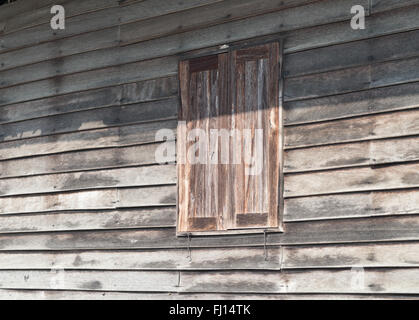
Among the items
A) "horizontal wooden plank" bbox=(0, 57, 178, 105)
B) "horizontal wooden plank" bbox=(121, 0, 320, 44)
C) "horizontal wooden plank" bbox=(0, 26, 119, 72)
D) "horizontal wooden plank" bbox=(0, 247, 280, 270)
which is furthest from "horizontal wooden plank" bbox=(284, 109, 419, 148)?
"horizontal wooden plank" bbox=(0, 26, 119, 72)

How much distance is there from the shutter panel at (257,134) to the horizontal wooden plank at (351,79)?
0.22 meters

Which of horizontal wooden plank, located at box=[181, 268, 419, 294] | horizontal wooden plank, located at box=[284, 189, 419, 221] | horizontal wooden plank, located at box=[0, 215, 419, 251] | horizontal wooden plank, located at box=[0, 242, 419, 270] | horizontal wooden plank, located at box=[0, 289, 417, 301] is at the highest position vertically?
horizontal wooden plank, located at box=[284, 189, 419, 221]

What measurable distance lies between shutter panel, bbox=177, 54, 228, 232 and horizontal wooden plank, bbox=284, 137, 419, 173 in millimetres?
842

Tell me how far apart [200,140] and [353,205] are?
1772mm

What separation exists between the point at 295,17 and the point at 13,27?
4002mm

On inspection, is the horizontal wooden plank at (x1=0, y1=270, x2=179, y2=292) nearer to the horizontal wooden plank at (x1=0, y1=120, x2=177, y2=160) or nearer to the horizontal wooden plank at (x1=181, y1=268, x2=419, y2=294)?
the horizontal wooden plank at (x1=181, y1=268, x2=419, y2=294)

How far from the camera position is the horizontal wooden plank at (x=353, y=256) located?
7074 millimetres

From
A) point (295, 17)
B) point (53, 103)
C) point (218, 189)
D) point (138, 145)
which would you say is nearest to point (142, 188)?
point (138, 145)

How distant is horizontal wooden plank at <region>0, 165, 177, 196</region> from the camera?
8844 millimetres

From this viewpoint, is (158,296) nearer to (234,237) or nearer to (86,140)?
(234,237)

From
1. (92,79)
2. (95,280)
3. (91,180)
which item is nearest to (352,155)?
(91,180)

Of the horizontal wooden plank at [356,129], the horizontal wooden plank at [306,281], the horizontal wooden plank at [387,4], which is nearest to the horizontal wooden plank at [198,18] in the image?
the horizontal wooden plank at [387,4]

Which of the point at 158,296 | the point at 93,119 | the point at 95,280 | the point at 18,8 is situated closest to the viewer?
the point at 158,296

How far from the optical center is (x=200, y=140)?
8.48 metres
